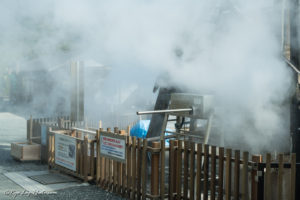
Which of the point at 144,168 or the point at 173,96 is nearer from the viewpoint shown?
the point at 144,168

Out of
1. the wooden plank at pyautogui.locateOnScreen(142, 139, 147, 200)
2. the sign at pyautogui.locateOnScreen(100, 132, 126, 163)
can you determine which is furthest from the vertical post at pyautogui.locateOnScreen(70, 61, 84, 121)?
the wooden plank at pyautogui.locateOnScreen(142, 139, 147, 200)

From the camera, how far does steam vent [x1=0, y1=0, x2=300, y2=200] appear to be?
5.16 meters

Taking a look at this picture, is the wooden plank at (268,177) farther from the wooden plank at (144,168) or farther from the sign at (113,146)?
the sign at (113,146)

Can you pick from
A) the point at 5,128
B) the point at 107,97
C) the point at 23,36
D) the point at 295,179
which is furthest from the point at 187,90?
the point at 107,97

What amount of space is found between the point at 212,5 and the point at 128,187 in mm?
3397

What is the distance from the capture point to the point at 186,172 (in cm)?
501

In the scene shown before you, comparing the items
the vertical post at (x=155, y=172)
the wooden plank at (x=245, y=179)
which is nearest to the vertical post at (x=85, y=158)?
the vertical post at (x=155, y=172)

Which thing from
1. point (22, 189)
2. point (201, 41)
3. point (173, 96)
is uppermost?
point (201, 41)

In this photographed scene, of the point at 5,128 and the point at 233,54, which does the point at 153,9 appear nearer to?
the point at 233,54

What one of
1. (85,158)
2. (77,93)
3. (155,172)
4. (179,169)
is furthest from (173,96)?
(77,93)

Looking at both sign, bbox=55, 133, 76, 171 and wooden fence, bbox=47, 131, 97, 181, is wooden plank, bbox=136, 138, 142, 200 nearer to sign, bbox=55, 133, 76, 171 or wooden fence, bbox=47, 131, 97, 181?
wooden fence, bbox=47, 131, 97, 181

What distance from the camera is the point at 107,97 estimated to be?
756 inches

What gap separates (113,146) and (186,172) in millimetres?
1359

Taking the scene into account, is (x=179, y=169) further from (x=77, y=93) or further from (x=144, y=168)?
(x=77, y=93)
